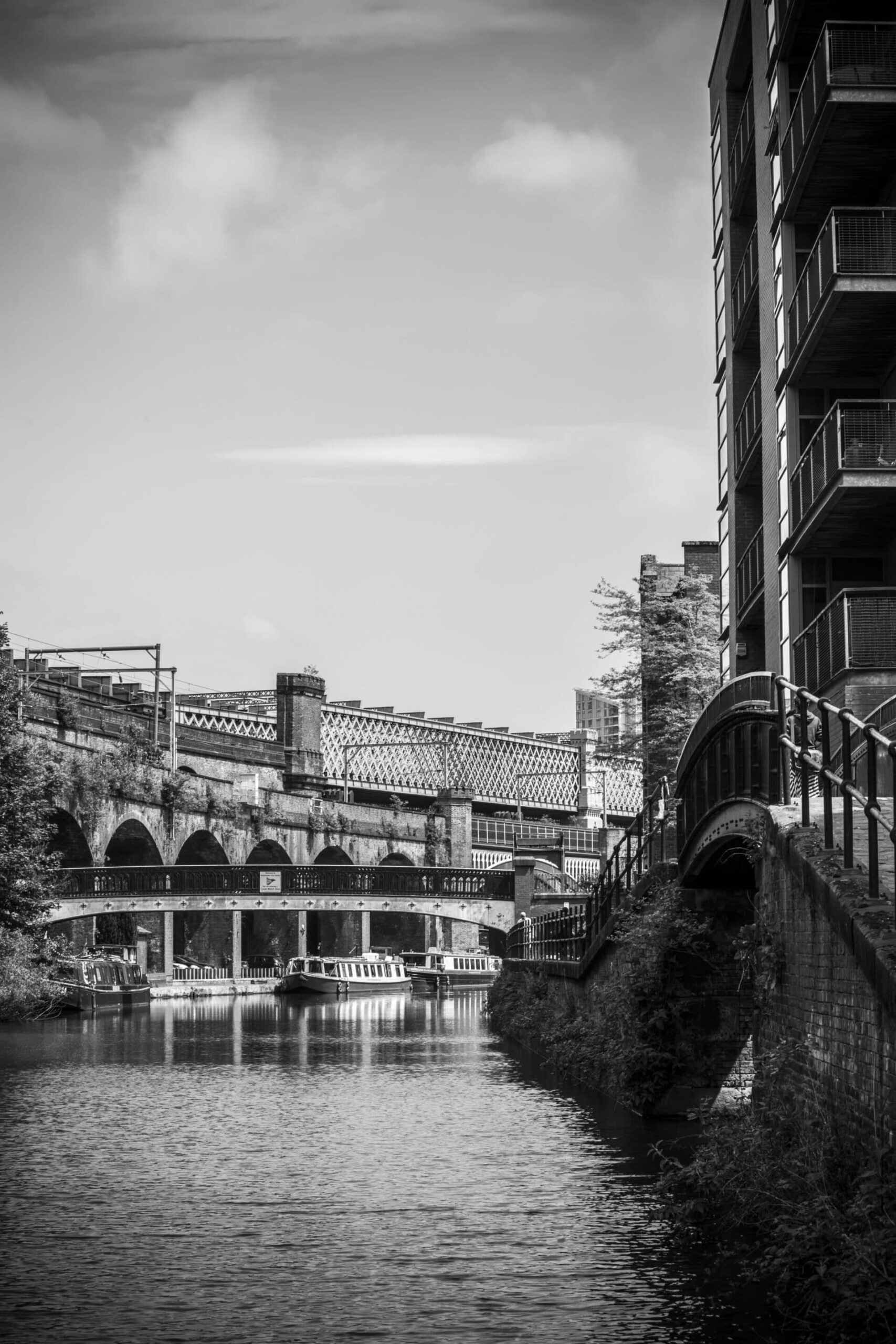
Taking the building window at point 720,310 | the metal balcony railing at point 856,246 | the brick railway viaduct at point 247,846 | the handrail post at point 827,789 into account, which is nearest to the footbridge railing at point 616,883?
the metal balcony railing at point 856,246

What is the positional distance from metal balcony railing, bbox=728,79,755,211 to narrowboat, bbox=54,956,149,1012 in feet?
91.8

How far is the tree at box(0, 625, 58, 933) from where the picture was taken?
41.8 metres

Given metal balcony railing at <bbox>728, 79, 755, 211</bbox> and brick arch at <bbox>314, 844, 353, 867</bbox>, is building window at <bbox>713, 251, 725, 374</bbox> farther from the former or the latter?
brick arch at <bbox>314, 844, 353, 867</bbox>

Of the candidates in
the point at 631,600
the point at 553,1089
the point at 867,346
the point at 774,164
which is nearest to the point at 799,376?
the point at 867,346

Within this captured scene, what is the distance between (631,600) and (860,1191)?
35208mm

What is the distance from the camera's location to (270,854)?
76.9m

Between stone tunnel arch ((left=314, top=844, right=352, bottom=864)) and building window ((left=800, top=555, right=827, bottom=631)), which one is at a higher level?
building window ((left=800, top=555, right=827, bottom=631))

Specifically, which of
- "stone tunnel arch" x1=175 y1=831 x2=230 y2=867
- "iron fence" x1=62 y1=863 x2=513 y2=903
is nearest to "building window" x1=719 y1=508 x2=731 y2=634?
"iron fence" x1=62 y1=863 x2=513 y2=903

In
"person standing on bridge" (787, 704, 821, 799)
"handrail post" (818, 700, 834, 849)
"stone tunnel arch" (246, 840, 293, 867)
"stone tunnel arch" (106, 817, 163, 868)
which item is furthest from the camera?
"stone tunnel arch" (246, 840, 293, 867)

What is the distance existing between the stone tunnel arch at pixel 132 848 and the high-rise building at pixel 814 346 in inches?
1371

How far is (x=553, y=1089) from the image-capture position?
25.1 m

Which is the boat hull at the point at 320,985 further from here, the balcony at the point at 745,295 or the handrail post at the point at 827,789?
the handrail post at the point at 827,789

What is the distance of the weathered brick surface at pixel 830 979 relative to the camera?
1037cm

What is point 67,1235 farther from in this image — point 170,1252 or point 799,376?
point 799,376
